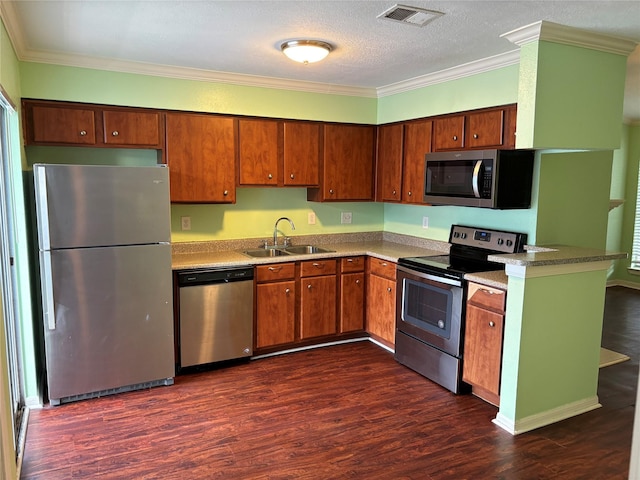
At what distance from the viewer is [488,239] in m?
3.82

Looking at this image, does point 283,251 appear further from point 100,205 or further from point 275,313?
point 100,205

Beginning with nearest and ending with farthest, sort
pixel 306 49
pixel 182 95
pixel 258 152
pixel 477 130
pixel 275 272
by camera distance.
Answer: pixel 306 49 → pixel 477 130 → pixel 182 95 → pixel 275 272 → pixel 258 152

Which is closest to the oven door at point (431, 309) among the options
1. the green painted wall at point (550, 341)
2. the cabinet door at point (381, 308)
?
the cabinet door at point (381, 308)

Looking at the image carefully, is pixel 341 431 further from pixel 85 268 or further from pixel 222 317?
pixel 85 268

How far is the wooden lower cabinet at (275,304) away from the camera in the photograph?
4.05 metres

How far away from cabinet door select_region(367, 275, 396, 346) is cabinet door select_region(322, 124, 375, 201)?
900mm

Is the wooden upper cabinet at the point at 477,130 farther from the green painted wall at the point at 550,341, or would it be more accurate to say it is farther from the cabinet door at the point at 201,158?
the cabinet door at the point at 201,158

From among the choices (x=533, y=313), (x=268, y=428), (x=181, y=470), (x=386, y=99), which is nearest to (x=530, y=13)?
(x=533, y=313)

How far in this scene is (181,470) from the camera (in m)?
2.57

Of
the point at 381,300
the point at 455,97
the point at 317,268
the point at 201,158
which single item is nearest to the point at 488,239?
the point at 381,300

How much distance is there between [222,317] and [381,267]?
148 centimetres

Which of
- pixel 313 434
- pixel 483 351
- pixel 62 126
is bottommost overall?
pixel 313 434

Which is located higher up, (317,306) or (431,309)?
(431,309)

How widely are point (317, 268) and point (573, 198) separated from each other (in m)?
2.13
